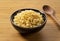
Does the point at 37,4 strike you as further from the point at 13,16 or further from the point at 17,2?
the point at 13,16

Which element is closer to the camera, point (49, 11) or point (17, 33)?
point (17, 33)

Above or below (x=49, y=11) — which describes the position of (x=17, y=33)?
below

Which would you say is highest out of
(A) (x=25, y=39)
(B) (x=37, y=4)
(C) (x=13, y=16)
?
(B) (x=37, y=4)

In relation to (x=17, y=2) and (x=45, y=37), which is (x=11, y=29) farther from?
(x=17, y=2)

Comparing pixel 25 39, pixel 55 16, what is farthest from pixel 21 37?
pixel 55 16

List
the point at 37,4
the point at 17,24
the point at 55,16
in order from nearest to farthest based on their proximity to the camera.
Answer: the point at 17,24, the point at 55,16, the point at 37,4

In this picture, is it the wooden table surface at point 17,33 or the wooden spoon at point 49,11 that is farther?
the wooden spoon at point 49,11

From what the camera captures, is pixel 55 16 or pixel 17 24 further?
pixel 55 16

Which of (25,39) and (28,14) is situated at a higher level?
(28,14)

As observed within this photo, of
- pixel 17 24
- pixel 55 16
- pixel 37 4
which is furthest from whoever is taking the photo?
pixel 37 4

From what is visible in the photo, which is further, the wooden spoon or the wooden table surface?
the wooden spoon
